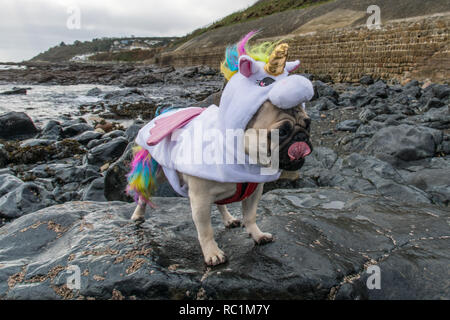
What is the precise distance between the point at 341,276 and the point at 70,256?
178 cm

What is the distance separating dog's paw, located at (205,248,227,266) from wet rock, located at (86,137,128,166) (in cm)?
476

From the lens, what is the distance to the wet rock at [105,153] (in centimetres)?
628

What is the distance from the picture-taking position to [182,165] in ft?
6.49

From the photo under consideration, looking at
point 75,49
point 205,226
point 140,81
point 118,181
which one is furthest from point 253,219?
point 75,49

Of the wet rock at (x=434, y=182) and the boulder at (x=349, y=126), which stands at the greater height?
the boulder at (x=349, y=126)

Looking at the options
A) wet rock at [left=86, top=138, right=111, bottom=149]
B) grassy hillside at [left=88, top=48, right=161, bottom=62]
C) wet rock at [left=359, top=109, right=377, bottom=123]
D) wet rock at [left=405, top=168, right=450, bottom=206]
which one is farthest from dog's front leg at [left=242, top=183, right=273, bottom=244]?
grassy hillside at [left=88, top=48, right=161, bottom=62]

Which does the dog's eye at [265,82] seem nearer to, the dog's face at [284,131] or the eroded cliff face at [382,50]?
the dog's face at [284,131]

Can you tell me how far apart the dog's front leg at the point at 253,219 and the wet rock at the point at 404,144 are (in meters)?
4.10

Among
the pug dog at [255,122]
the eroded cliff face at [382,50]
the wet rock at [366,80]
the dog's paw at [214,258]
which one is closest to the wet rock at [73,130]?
the pug dog at [255,122]

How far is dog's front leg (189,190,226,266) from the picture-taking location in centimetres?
201

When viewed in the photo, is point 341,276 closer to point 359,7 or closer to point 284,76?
point 284,76

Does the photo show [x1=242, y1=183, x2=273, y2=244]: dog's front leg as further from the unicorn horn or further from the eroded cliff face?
the eroded cliff face

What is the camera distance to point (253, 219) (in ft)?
7.70

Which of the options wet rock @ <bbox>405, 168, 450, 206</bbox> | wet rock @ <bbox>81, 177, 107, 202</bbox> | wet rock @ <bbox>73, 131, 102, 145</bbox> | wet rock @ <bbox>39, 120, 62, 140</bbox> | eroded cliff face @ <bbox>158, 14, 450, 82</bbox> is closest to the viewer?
wet rock @ <bbox>405, 168, 450, 206</bbox>
